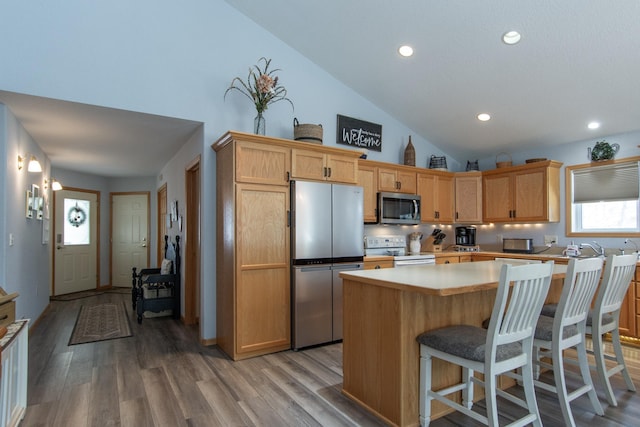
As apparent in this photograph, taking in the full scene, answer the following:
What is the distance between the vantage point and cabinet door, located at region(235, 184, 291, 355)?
324 cm

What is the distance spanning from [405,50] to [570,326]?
9.53 feet

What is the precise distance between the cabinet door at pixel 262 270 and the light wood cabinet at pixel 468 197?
3.20 metres

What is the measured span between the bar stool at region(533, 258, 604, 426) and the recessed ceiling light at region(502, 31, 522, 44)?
215 cm

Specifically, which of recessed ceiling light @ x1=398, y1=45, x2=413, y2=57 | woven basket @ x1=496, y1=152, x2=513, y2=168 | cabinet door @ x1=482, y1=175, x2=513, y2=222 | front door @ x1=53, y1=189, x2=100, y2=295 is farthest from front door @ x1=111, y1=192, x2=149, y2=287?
woven basket @ x1=496, y1=152, x2=513, y2=168

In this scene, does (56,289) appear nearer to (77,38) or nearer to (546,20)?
(77,38)

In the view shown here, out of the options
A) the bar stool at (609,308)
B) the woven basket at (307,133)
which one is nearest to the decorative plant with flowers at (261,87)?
the woven basket at (307,133)

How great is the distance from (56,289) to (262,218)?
5.37m

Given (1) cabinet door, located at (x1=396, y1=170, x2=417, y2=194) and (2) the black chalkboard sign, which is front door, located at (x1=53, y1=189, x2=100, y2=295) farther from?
(1) cabinet door, located at (x1=396, y1=170, x2=417, y2=194)

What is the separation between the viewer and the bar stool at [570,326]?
81.2 inches

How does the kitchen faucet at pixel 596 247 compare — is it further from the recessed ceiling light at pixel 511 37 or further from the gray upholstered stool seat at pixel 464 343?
the gray upholstered stool seat at pixel 464 343

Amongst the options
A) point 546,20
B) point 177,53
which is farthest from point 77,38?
point 546,20

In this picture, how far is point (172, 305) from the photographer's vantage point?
4.74 metres

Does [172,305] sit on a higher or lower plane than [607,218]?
lower

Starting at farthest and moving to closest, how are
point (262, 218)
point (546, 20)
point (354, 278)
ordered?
1. point (262, 218)
2. point (546, 20)
3. point (354, 278)
